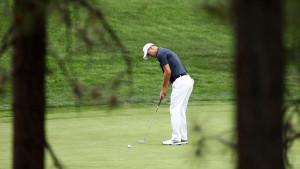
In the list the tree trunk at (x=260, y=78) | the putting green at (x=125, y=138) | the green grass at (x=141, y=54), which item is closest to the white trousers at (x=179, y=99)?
the putting green at (x=125, y=138)

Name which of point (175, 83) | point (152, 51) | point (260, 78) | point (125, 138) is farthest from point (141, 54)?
point (260, 78)

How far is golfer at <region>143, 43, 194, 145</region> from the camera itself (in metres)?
10.5

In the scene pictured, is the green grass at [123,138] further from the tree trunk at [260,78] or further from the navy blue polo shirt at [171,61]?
the tree trunk at [260,78]

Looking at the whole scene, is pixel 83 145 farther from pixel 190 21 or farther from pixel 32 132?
pixel 190 21

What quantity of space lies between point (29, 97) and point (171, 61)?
6120mm

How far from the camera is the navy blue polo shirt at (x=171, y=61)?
34.4 ft

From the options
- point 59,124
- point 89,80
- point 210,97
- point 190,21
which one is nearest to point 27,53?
point 59,124

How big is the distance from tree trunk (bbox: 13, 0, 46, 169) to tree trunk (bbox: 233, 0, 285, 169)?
2033mm

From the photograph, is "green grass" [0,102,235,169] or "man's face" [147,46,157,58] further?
"man's face" [147,46,157,58]

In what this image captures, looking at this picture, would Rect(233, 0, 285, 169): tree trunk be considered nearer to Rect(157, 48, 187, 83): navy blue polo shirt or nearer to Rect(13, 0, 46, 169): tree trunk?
Rect(13, 0, 46, 169): tree trunk

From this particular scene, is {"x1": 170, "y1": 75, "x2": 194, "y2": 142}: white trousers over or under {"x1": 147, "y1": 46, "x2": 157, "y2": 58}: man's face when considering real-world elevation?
under

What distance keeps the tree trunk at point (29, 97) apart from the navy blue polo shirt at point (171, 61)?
227 inches

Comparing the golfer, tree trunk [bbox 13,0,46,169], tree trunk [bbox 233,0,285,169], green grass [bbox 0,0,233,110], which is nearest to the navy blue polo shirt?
the golfer

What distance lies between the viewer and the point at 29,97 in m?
4.73
